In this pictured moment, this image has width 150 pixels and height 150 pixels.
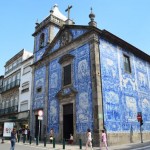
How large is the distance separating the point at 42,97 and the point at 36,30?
8365 millimetres

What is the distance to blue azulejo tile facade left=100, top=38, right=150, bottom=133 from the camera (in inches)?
591

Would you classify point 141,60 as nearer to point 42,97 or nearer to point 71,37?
point 71,37

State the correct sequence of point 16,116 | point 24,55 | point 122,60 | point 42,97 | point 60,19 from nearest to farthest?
point 122,60, point 42,97, point 60,19, point 16,116, point 24,55

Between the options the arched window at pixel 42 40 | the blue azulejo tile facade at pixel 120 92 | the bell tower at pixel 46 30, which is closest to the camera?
the blue azulejo tile facade at pixel 120 92

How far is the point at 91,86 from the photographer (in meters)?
15.0

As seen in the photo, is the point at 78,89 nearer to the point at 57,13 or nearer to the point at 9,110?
the point at 57,13

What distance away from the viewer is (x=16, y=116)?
25.0 metres

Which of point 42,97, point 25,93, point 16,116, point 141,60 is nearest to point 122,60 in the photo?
point 141,60

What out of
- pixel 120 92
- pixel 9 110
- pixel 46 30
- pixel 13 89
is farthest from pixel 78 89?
pixel 9 110

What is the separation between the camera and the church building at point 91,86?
48.5 ft

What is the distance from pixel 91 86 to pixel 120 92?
110 inches

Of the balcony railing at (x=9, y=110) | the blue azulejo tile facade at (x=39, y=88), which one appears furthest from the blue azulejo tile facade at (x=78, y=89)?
the balcony railing at (x=9, y=110)

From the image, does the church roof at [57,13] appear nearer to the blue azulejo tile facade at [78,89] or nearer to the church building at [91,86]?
the church building at [91,86]

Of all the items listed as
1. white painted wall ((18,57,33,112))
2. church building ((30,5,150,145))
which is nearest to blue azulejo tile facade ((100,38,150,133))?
church building ((30,5,150,145))
